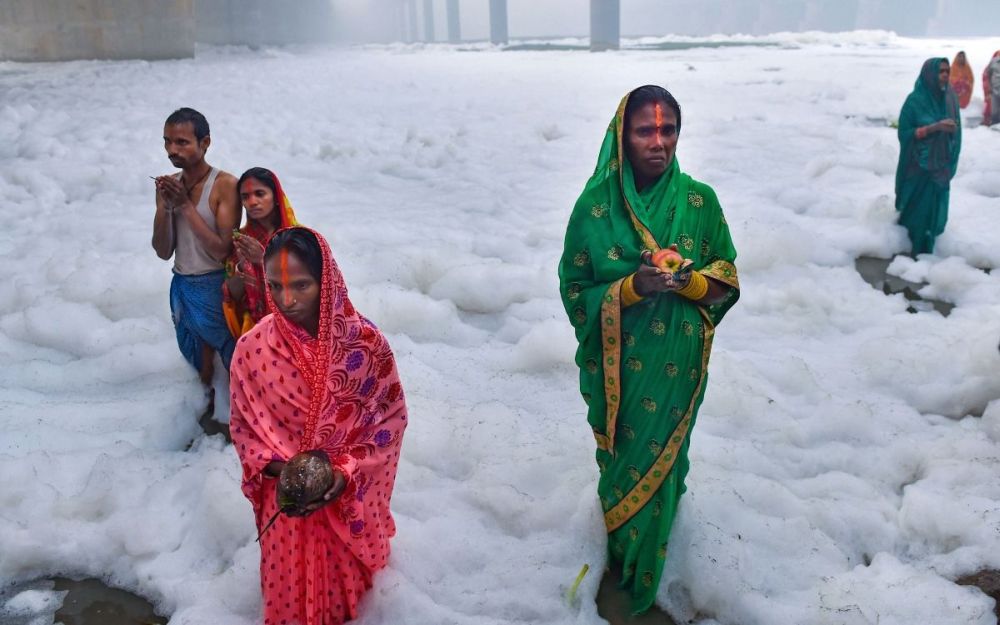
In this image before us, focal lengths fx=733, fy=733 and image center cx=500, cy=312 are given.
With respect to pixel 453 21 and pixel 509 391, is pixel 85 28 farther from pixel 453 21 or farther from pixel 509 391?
pixel 453 21

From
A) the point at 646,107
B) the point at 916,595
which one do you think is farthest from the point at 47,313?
the point at 916,595

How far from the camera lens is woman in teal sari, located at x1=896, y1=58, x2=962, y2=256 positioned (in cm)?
578

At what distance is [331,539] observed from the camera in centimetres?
240

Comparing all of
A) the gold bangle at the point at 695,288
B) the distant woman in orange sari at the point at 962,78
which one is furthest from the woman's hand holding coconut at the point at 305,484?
the distant woman in orange sari at the point at 962,78

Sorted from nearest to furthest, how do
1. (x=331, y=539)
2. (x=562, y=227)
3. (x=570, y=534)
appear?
1. (x=331, y=539)
2. (x=570, y=534)
3. (x=562, y=227)

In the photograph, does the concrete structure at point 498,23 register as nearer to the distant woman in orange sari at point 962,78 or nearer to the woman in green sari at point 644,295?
the distant woman in orange sari at point 962,78

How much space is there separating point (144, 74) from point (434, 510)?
13.6m

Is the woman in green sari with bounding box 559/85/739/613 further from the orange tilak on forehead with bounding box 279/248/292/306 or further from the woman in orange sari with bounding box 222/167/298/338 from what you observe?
the woman in orange sari with bounding box 222/167/298/338

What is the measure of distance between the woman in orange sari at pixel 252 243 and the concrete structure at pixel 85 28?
15685 millimetres

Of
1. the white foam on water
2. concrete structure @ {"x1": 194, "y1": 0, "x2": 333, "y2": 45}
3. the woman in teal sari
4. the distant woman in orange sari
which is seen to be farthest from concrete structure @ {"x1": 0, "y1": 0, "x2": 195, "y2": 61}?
the woman in teal sari

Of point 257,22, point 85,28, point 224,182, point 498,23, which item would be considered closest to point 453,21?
point 498,23

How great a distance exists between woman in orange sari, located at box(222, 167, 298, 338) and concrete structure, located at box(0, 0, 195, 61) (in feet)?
51.5

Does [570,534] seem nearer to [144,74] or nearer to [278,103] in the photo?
[278,103]

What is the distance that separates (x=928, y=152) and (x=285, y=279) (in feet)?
18.6
